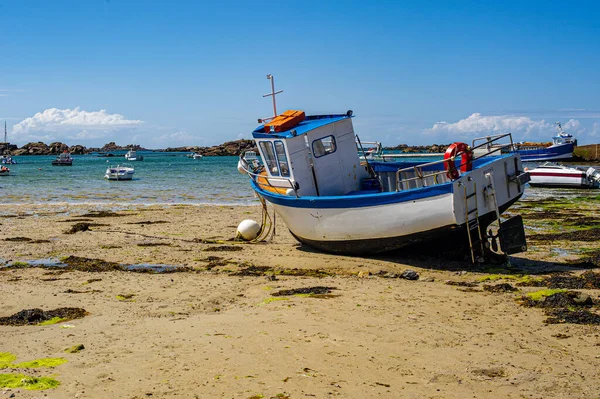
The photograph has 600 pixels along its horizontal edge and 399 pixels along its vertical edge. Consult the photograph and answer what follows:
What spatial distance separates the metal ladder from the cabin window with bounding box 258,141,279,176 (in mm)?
4853

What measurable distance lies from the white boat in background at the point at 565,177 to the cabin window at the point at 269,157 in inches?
954

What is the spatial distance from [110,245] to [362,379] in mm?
11373

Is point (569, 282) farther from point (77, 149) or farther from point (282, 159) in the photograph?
point (77, 149)

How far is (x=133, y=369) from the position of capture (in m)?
6.79

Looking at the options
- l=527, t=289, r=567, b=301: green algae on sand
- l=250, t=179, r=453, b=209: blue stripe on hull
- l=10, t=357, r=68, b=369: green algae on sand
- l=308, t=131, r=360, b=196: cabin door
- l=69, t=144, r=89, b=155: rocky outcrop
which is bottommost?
l=527, t=289, r=567, b=301: green algae on sand

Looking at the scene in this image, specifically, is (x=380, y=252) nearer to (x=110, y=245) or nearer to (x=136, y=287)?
(x=136, y=287)

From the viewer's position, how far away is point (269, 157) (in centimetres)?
1527

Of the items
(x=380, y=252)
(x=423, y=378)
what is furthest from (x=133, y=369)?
(x=380, y=252)

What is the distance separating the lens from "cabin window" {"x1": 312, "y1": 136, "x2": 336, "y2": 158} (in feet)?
48.8

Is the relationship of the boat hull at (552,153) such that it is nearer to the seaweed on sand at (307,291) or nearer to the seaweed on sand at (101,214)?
the seaweed on sand at (101,214)

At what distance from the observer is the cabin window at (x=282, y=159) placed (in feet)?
48.1

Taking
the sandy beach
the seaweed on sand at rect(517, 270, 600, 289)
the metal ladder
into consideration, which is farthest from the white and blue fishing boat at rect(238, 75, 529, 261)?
the seaweed on sand at rect(517, 270, 600, 289)

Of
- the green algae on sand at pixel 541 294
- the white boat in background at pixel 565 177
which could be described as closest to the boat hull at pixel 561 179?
the white boat in background at pixel 565 177

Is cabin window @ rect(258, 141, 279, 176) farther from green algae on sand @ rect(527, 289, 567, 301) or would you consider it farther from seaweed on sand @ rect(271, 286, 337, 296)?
green algae on sand @ rect(527, 289, 567, 301)
